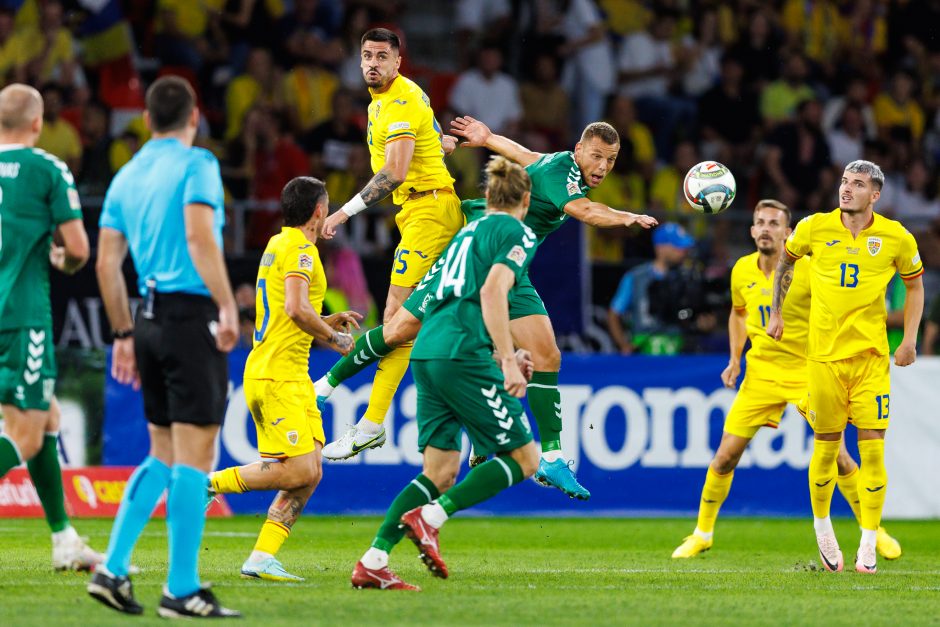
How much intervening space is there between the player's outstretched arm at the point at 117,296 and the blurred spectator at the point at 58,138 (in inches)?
389

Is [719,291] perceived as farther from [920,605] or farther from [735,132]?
[920,605]

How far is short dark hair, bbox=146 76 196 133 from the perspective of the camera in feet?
23.3

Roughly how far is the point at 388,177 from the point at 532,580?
2.88 metres

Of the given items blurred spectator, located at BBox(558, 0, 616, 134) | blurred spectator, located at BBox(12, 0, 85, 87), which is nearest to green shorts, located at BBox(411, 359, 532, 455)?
blurred spectator, located at BBox(12, 0, 85, 87)

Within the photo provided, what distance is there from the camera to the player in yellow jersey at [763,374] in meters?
11.5

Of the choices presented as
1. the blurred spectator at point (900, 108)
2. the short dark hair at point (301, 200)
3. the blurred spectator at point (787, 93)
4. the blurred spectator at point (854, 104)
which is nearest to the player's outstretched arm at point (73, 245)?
the short dark hair at point (301, 200)

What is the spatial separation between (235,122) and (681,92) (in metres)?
6.49

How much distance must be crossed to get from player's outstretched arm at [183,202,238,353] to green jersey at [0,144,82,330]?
44.5 inches

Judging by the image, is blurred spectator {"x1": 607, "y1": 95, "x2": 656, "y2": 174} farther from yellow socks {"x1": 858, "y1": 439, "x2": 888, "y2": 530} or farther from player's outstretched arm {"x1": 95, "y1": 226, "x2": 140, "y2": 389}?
player's outstretched arm {"x1": 95, "y1": 226, "x2": 140, "y2": 389}

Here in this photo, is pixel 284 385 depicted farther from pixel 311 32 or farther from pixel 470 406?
pixel 311 32

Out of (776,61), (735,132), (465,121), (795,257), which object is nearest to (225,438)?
(465,121)

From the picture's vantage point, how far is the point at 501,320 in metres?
7.93

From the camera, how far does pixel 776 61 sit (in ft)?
69.7

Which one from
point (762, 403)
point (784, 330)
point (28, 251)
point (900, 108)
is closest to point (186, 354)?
point (28, 251)
